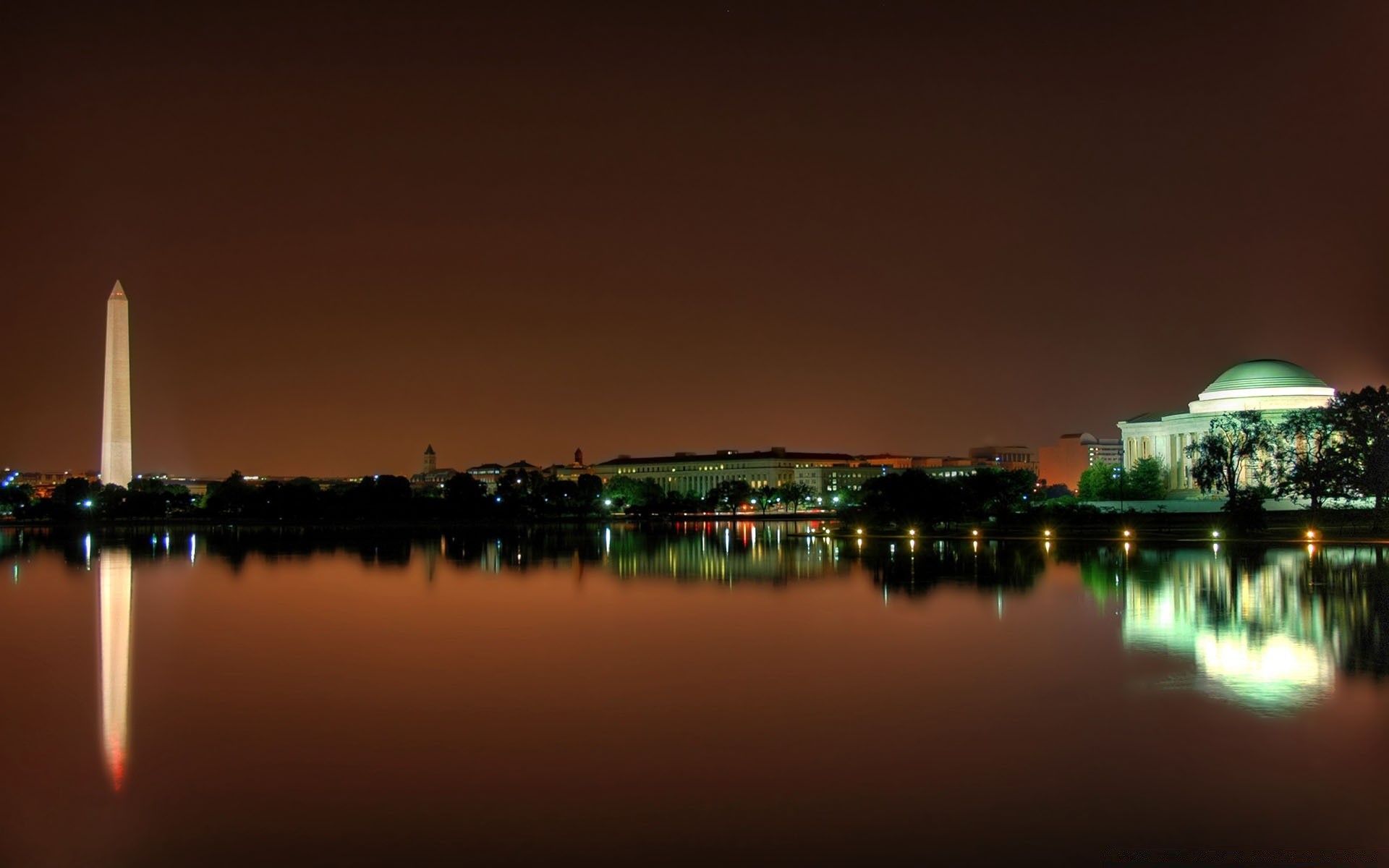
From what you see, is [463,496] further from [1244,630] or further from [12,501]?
[1244,630]

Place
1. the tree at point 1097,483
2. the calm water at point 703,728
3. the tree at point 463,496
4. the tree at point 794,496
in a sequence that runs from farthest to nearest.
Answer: the tree at point 794,496
the tree at point 463,496
the tree at point 1097,483
the calm water at point 703,728

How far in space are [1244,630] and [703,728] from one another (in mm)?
13134

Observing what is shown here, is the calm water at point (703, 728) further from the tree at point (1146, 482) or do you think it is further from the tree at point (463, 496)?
the tree at point (463, 496)

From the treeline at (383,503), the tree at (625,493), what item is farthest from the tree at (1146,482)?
the tree at (625,493)

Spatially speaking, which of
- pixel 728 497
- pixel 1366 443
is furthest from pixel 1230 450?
pixel 728 497

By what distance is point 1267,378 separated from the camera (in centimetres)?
8675

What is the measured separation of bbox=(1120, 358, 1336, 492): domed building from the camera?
8475 centimetres

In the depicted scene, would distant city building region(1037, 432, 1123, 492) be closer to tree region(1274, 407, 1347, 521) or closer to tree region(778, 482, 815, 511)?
tree region(778, 482, 815, 511)

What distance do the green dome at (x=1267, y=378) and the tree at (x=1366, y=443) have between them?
17.4 meters

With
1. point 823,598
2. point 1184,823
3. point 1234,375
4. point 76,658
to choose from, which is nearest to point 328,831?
point 1184,823

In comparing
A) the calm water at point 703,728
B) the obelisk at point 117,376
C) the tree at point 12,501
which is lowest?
the calm water at point 703,728

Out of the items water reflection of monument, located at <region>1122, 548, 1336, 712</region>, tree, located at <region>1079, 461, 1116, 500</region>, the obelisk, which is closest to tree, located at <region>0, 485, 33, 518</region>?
the obelisk

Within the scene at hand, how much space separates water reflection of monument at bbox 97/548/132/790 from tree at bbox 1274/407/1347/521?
54625 millimetres

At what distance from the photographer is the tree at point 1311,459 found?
62844 millimetres
